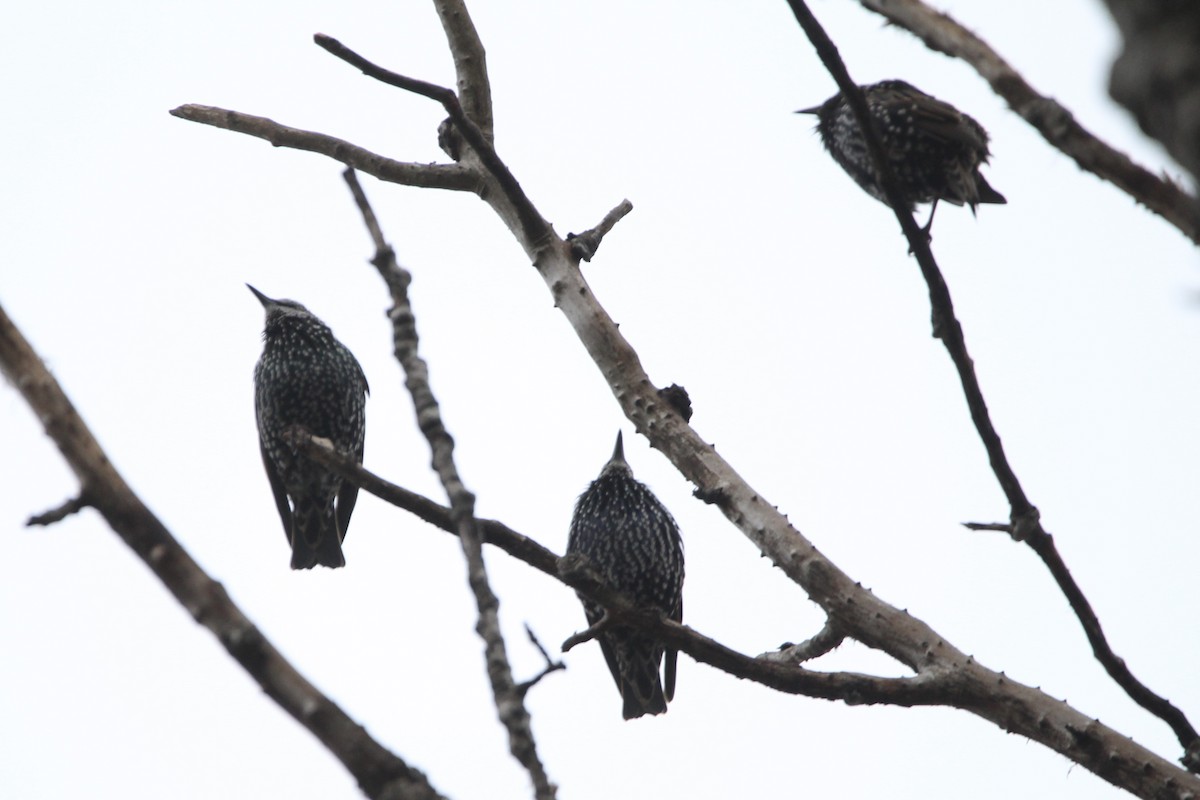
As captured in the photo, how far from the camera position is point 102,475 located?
233 cm

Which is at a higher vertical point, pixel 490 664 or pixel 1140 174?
pixel 1140 174

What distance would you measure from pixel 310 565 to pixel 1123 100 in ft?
18.8

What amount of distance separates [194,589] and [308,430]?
444 cm

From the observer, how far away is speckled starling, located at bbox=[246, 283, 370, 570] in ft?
21.6

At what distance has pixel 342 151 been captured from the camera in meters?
5.23

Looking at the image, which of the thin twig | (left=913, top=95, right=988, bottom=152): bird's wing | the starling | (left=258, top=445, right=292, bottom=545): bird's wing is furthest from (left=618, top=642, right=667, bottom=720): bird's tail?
the thin twig

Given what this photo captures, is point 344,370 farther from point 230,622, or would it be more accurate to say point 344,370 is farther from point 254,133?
point 230,622

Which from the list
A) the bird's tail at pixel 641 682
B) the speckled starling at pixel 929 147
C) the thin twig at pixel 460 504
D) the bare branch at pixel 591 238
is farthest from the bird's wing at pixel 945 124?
the thin twig at pixel 460 504

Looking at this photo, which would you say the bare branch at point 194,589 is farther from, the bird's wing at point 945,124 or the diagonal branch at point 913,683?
the bird's wing at point 945,124

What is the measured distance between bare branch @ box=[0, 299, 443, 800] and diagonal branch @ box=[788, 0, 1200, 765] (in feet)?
5.62

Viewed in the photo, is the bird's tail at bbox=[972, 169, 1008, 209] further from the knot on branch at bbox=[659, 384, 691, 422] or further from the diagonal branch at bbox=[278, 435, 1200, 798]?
the diagonal branch at bbox=[278, 435, 1200, 798]

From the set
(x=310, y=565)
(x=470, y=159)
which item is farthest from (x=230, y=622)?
(x=310, y=565)

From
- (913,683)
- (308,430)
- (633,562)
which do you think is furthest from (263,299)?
(913,683)

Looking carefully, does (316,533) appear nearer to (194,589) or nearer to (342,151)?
(342,151)
